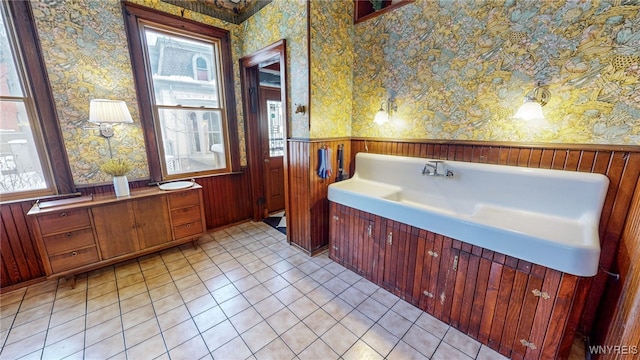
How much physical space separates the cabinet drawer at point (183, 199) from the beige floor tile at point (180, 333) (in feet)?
4.20

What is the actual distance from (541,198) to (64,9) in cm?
419

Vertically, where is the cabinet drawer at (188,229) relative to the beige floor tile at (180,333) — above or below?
above

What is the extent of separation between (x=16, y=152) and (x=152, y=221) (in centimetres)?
119

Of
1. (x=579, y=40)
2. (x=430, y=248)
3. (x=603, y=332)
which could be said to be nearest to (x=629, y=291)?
(x=603, y=332)

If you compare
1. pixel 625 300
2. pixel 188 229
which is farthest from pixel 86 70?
pixel 625 300

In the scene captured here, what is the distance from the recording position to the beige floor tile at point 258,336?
1.63 m

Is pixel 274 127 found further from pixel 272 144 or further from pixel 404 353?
pixel 404 353

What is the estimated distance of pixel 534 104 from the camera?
162 centimetres

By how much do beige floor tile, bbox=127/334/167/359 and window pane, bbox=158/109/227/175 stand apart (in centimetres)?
187

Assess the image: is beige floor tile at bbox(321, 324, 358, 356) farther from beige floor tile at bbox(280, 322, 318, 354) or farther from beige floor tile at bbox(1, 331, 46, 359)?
beige floor tile at bbox(1, 331, 46, 359)

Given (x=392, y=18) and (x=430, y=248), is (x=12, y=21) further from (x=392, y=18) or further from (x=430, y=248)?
(x=430, y=248)

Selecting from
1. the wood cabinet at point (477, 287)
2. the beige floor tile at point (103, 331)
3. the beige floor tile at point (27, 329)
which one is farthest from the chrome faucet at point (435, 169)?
the beige floor tile at point (27, 329)

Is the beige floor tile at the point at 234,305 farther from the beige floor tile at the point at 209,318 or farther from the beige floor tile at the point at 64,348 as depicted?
the beige floor tile at the point at 64,348

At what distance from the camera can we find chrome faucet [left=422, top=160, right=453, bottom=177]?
6.98ft
